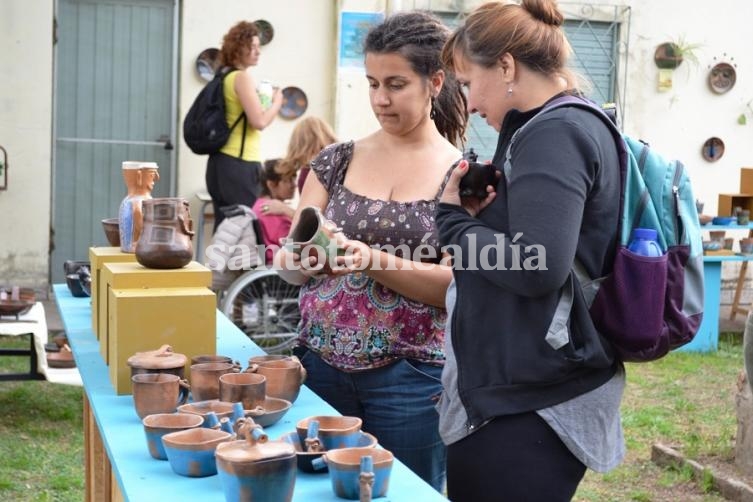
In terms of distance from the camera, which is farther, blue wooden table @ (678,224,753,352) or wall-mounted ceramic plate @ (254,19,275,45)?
wall-mounted ceramic plate @ (254,19,275,45)

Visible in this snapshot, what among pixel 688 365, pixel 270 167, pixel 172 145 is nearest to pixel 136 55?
pixel 172 145

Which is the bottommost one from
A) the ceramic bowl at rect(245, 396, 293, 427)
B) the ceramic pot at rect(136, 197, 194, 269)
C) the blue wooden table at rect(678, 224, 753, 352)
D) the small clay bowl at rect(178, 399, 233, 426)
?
the blue wooden table at rect(678, 224, 753, 352)

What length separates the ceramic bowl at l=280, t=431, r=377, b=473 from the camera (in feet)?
5.44

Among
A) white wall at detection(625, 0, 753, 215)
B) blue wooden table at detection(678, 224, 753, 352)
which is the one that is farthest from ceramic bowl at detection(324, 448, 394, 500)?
white wall at detection(625, 0, 753, 215)

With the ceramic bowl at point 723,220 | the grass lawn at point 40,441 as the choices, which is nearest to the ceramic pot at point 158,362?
the grass lawn at point 40,441

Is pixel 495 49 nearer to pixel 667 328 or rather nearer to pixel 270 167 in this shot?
pixel 667 328

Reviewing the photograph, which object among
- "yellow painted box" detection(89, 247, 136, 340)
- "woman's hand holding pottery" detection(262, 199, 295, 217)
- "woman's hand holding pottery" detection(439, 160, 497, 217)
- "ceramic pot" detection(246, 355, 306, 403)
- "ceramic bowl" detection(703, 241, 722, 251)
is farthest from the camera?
"ceramic bowl" detection(703, 241, 722, 251)

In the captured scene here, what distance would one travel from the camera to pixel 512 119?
1.85 m

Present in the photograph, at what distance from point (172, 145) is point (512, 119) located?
5.76 meters

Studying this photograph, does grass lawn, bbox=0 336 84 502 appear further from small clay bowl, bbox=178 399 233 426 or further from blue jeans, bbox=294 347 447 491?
small clay bowl, bbox=178 399 233 426

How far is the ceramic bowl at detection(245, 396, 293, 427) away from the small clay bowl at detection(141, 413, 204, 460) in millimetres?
114

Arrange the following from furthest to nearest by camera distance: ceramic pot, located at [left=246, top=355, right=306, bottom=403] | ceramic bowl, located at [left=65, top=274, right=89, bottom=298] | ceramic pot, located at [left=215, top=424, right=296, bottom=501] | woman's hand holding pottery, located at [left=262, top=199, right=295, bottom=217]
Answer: woman's hand holding pottery, located at [left=262, top=199, right=295, bottom=217]
ceramic bowl, located at [left=65, top=274, right=89, bottom=298]
ceramic pot, located at [left=246, top=355, right=306, bottom=403]
ceramic pot, located at [left=215, top=424, right=296, bottom=501]

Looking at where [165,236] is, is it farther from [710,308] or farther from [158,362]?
[710,308]

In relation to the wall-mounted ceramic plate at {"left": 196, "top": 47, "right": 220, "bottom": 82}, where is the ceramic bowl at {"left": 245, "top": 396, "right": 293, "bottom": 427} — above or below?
below
